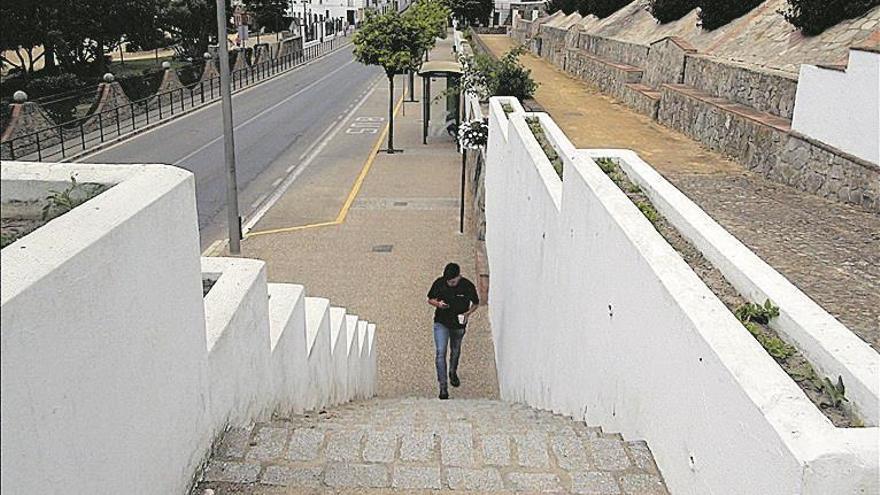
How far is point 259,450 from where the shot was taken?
4250 mm

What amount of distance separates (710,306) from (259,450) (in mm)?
2323

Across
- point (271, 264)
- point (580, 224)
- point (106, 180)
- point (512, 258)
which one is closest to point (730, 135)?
point (512, 258)

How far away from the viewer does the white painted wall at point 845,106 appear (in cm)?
801

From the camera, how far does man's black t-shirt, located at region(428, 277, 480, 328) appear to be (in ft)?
31.3

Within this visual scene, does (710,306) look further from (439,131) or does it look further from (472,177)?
(439,131)

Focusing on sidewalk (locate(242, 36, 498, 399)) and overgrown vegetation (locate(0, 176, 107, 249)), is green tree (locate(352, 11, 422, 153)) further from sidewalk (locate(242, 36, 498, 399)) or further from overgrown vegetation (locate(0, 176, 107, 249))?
overgrown vegetation (locate(0, 176, 107, 249))

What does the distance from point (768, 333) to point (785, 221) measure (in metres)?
4.90

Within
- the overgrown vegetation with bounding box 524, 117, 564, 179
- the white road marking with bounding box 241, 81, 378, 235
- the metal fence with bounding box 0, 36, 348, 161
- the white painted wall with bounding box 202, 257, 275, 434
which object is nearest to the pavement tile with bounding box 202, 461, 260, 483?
the white painted wall with bounding box 202, 257, 275, 434

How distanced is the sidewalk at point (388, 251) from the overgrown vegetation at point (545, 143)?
10.6ft

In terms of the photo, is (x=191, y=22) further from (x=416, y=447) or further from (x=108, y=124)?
(x=416, y=447)

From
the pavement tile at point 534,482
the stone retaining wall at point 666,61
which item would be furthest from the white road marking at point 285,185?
the pavement tile at point 534,482

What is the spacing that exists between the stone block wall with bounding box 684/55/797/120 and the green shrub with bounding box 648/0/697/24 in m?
6.12

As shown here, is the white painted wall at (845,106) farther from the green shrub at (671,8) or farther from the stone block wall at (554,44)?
the stone block wall at (554,44)

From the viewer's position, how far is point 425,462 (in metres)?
4.34
